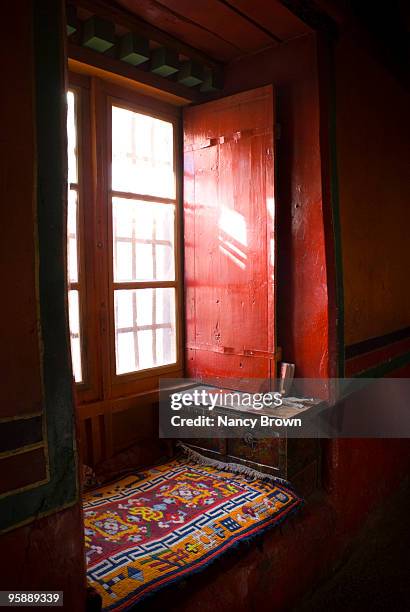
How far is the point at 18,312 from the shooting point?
1.51 metres

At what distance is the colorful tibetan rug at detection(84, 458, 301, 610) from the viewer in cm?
203

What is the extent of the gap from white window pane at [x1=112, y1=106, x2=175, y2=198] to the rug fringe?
1.67 metres

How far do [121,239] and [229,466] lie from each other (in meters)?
1.51

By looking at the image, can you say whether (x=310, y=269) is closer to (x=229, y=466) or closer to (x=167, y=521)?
(x=229, y=466)

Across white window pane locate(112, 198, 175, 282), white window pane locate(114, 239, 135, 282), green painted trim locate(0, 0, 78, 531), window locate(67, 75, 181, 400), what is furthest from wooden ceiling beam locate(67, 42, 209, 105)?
green painted trim locate(0, 0, 78, 531)

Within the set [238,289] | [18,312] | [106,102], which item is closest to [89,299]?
[238,289]

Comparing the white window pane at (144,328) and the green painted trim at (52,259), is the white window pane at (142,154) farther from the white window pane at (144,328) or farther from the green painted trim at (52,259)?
the green painted trim at (52,259)

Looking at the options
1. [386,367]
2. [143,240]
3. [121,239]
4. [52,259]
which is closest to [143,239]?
[143,240]

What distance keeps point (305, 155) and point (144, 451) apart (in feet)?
6.78

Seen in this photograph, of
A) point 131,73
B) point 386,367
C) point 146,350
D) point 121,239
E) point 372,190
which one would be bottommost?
point 386,367

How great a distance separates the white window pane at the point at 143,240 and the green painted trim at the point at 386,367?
4.94 ft

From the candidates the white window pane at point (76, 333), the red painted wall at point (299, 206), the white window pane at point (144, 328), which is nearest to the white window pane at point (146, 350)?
the white window pane at point (144, 328)

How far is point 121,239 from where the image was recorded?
308 centimetres

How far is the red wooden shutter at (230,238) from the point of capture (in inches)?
122
